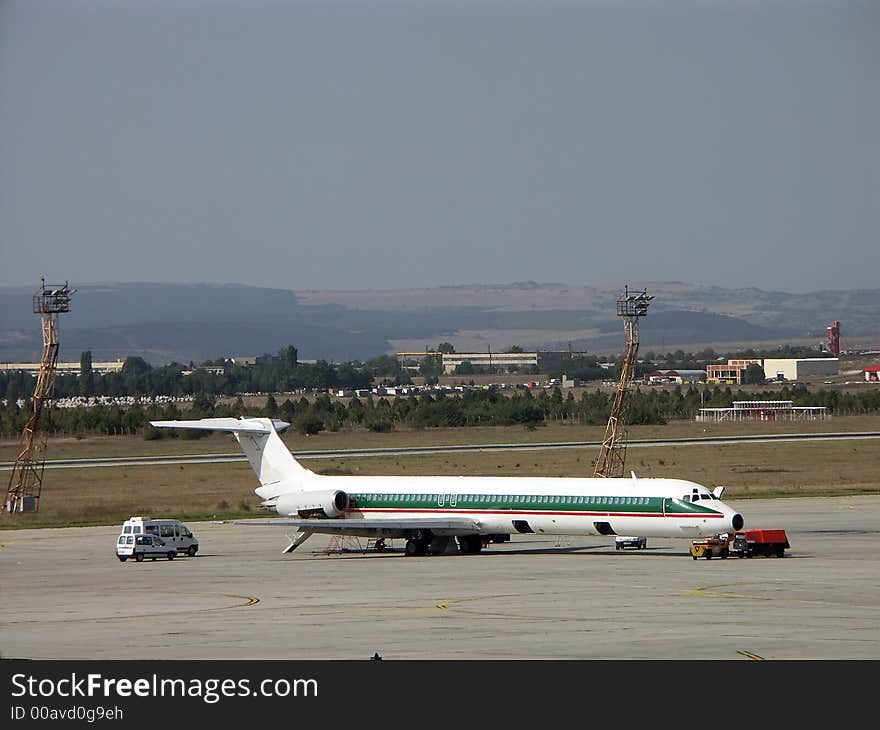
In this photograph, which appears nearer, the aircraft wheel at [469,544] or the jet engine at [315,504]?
the aircraft wheel at [469,544]

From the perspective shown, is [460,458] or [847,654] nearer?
[847,654]

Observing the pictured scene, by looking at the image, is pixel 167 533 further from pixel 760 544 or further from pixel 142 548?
pixel 760 544

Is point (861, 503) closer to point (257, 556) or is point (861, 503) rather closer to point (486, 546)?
point (486, 546)

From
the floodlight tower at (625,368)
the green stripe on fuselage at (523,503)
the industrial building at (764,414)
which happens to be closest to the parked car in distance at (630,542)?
the green stripe on fuselage at (523,503)

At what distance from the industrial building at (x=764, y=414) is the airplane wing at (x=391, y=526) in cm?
12370

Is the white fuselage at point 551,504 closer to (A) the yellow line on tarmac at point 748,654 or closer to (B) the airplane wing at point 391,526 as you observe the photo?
(B) the airplane wing at point 391,526

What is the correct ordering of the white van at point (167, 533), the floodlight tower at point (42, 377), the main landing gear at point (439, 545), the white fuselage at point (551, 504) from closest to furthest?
the white fuselage at point (551, 504)
the main landing gear at point (439, 545)
the white van at point (167, 533)
the floodlight tower at point (42, 377)

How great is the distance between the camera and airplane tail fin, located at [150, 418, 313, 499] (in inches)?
2756

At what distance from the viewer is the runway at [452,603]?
33469 millimetres

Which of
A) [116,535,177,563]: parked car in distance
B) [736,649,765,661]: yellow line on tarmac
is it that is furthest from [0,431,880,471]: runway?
[736,649,765,661]: yellow line on tarmac
